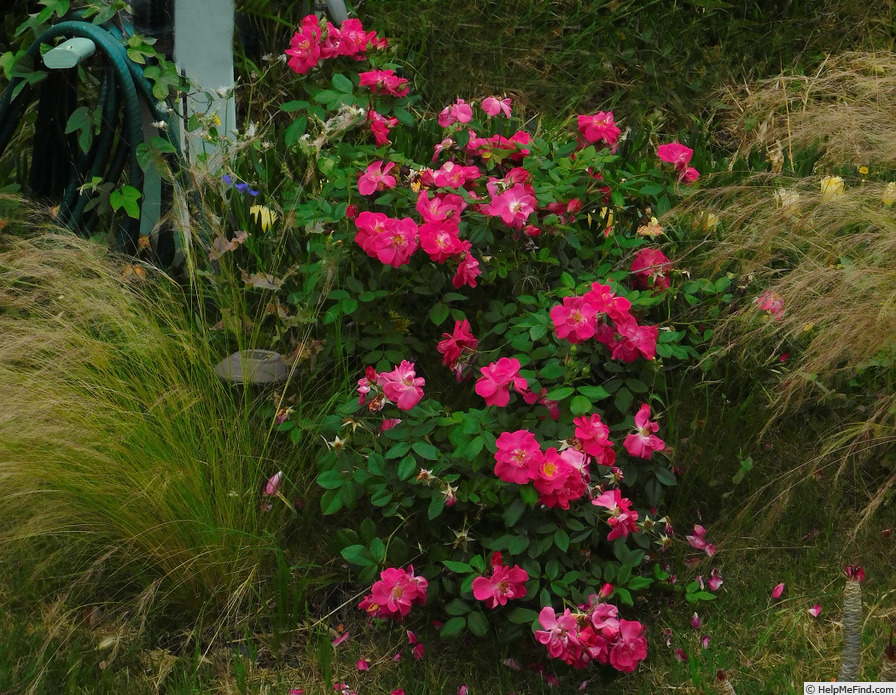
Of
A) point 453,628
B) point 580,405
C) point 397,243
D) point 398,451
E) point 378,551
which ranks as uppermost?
point 397,243

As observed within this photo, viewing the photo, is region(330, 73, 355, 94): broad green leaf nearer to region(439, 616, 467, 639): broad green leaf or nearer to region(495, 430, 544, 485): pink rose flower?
region(495, 430, 544, 485): pink rose flower

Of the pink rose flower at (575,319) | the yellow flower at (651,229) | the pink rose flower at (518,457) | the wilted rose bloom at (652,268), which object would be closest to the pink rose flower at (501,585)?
the pink rose flower at (518,457)

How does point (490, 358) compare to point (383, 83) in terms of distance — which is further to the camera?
point (383, 83)

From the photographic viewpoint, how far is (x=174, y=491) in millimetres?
2189

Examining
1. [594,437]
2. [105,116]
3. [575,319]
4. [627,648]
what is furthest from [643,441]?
[105,116]

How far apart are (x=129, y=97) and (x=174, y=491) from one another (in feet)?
4.07

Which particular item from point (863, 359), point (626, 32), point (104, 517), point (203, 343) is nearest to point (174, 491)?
point (104, 517)

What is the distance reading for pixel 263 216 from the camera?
9.08 ft

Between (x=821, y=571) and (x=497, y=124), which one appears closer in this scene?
(x=821, y=571)

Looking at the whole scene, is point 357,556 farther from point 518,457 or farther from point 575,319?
point 575,319

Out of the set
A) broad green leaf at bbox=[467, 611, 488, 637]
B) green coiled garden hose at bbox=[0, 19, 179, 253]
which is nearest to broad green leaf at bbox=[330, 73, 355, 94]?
green coiled garden hose at bbox=[0, 19, 179, 253]

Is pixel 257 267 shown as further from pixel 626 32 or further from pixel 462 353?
pixel 626 32

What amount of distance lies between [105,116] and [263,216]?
58cm

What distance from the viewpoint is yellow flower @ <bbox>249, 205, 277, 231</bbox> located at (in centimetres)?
277
